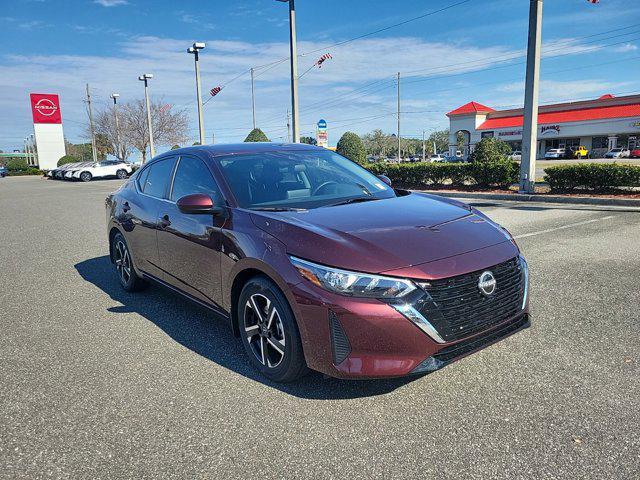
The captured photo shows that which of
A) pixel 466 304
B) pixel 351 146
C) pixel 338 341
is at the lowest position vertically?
pixel 338 341

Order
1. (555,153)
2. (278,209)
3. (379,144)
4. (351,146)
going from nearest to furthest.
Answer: (278,209)
(351,146)
(555,153)
(379,144)

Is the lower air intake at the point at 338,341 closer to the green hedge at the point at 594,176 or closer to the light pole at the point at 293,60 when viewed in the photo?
the green hedge at the point at 594,176

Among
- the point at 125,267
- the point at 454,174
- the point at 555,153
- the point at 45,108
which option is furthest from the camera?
the point at 45,108

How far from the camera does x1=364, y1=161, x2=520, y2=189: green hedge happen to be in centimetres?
1595

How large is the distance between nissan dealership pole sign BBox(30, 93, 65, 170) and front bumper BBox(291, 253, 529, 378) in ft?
210

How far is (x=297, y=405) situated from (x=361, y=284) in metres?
0.90

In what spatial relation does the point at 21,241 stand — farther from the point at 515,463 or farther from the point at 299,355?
the point at 515,463

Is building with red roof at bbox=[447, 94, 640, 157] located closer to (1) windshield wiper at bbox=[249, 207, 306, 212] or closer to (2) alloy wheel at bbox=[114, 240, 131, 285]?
(2) alloy wheel at bbox=[114, 240, 131, 285]

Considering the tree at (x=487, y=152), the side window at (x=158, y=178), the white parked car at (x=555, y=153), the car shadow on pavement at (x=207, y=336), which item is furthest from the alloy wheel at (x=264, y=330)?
the white parked car at (x=555, y=153)

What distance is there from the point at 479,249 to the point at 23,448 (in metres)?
2.80

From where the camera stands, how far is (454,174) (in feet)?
57.4

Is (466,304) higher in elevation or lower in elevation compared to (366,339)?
higher

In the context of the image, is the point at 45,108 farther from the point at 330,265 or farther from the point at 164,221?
the point at 330,265

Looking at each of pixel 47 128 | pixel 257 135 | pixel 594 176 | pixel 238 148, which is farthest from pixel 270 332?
pixel 47 128
